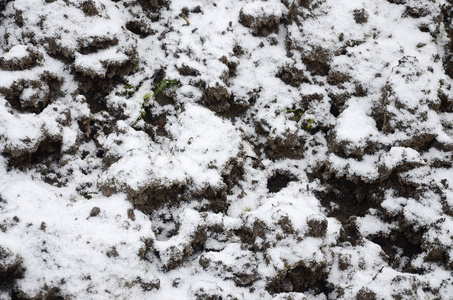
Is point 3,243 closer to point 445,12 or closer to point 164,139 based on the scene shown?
point 164,139

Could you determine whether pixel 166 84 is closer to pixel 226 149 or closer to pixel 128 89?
pixel 128 89

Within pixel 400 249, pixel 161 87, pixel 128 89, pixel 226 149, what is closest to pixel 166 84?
pixel 161 87

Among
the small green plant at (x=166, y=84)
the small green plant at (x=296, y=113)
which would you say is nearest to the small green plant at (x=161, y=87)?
the small green plant at (x=166, y=84)

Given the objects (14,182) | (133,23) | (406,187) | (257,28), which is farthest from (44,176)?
(406,187)

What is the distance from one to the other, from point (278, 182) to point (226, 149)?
0.66 meters

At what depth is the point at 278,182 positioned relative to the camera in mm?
3768

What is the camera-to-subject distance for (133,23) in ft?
14.0

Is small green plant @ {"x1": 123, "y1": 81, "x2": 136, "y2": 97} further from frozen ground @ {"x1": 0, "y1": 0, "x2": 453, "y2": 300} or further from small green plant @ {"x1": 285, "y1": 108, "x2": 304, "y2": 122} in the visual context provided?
small green plant @ {"x1": 285, "y1": 108, "x2": 304, "y2": 122}

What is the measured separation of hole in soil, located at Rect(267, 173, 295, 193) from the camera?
3711mm

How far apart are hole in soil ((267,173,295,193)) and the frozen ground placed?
11mm

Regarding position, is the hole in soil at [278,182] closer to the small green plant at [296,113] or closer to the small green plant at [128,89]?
the small green plant at [296,113]

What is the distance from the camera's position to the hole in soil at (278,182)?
3.71 meters

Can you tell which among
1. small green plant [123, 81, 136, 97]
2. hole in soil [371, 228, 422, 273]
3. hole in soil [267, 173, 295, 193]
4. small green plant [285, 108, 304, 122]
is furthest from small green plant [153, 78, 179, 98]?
hole in soil [371, 228, 422, 273]

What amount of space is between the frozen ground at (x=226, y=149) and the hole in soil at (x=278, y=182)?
0.4 inches
